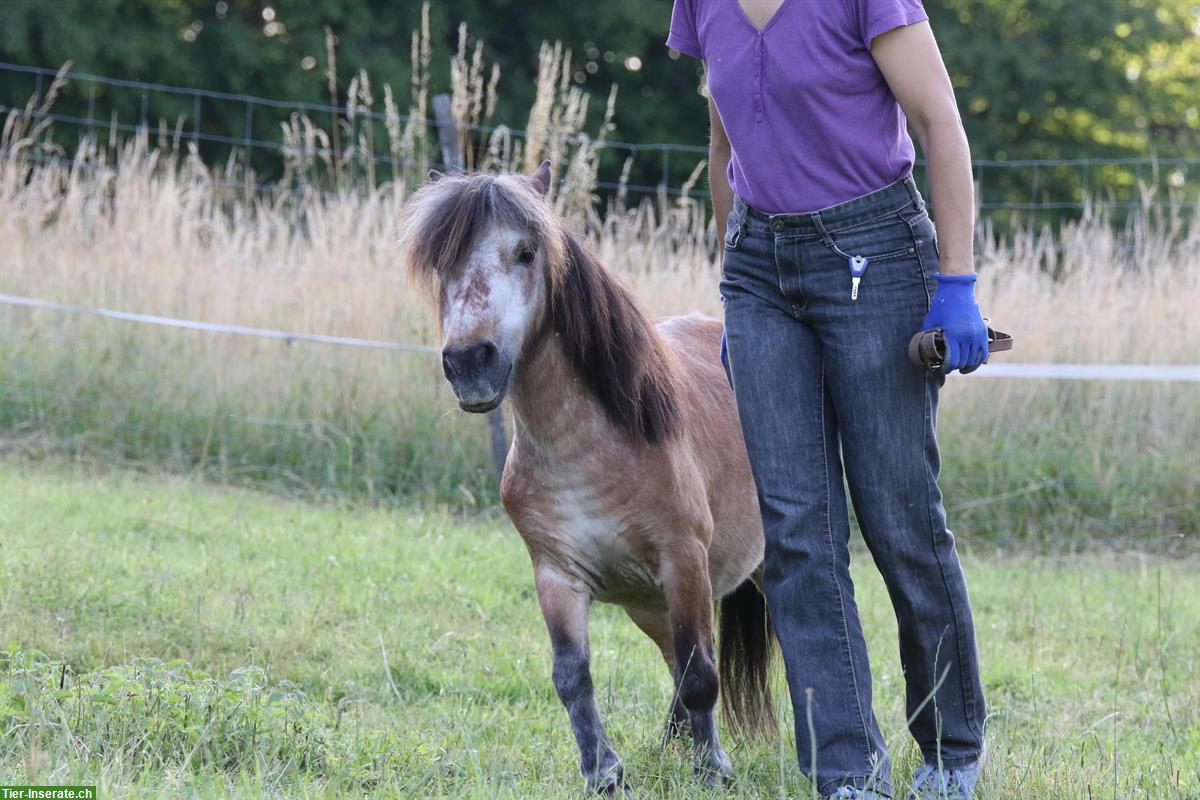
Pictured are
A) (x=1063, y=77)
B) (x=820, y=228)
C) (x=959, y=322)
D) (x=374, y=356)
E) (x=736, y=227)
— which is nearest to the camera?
(x=959, y=322)

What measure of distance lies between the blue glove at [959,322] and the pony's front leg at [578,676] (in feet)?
3.83

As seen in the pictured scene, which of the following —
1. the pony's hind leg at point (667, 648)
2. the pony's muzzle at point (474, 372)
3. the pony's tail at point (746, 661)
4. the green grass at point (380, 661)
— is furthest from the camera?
the pony's tail at point (746, 661)

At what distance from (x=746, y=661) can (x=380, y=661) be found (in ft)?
4.10

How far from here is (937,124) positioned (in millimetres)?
2797

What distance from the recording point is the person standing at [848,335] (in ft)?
9.23

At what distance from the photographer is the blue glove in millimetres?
2756

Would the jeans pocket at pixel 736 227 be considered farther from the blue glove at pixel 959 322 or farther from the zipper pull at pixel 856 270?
the blue glove at pixel 959 322

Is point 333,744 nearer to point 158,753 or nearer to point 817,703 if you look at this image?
point 158,753

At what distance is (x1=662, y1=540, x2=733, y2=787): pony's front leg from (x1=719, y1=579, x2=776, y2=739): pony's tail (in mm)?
601

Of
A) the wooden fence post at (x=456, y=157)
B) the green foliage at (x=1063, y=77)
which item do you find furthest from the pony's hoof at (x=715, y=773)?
the green foliage at (x=1063, y=77)

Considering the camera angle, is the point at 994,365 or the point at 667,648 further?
the point at 994,365

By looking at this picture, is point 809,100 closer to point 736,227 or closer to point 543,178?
point 736,227

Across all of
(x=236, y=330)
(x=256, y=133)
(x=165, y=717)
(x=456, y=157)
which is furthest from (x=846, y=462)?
(x=256, y=133)

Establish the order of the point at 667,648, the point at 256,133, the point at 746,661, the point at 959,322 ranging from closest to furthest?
1. the point at 959,322
2. the point at 667,648
3. the point at 746,661
4. the point at 256,133
